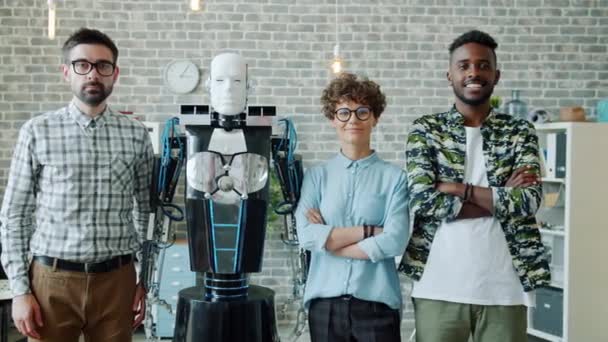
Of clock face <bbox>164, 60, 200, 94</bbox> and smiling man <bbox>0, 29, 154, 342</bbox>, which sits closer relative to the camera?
smiling man <bbox>0, 29, 154, 342</bbox>

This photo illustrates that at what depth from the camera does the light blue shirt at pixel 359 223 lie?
7.14 feet

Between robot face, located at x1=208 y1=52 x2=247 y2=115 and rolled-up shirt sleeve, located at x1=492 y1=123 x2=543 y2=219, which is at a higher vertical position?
robot face, located at x1=208 y1=52 x2=247 y2=115

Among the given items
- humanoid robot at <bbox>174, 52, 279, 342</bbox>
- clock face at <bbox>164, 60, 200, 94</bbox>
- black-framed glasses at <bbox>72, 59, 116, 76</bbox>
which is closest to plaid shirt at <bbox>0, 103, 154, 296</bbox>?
black-framed glasses at <bbox>72, 59, 116, 76</bbox>

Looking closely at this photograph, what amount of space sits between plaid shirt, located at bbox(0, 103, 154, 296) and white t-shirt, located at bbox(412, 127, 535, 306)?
1060 mm

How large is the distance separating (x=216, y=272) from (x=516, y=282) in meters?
1.06

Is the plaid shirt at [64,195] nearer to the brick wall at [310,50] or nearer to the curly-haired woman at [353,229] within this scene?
the curly-haired woman at [353,229]

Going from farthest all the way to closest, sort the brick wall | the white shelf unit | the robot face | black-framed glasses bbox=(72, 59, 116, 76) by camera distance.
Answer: the brick wall < the white shelf unit < the robot face < black-framed glasses bbox=(72, 59, 116, 76)

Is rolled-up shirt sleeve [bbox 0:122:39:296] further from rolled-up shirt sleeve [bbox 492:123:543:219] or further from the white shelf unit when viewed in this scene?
the white shelf unit

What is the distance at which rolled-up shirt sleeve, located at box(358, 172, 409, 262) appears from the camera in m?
2.14

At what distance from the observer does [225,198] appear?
2.43 metres

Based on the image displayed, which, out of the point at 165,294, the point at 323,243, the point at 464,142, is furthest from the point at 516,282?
the point at 165,294

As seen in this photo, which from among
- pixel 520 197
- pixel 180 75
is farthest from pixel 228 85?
pixel 180 75

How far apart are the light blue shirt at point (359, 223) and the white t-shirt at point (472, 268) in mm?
124

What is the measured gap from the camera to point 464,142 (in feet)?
7.31
